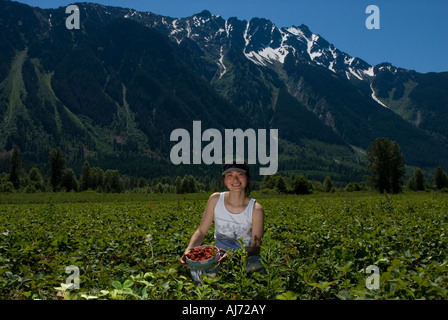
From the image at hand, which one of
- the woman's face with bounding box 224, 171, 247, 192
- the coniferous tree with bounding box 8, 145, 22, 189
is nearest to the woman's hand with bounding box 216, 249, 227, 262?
the woman's face with bounding box 224, 171, 247, 192

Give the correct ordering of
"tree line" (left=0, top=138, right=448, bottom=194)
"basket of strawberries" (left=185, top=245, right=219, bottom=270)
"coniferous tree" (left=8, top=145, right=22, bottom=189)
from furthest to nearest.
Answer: "coniferous tree" (left=8, top=145, right=22, bottom=189) < "tree line" (left=0, top=138, right=448, bottom=194) < "basket of strawberries" (left=185, top=245, right=219, bottom=270)

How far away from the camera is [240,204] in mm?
5938

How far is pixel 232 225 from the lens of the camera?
5898mm

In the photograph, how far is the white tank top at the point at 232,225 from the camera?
19.1 ft

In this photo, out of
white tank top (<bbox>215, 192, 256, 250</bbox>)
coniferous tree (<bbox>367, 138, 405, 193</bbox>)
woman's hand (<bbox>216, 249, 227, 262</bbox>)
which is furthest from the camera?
coniferous tree (<bbox>367, 138, 405, 193</bbox>)

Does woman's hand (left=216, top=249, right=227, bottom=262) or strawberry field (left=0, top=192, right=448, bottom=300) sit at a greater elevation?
woman's hand (left=216, top=249, right=227, bottom=262)

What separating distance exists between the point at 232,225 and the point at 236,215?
22 centimetres

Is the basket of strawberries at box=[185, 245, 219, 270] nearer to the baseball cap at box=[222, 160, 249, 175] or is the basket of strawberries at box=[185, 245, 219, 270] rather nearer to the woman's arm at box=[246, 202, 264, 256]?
the woman's arm at box=[246, 202, 264, 256]

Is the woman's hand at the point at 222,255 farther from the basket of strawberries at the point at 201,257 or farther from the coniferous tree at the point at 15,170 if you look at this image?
the coniferous tree at the point at 15,170

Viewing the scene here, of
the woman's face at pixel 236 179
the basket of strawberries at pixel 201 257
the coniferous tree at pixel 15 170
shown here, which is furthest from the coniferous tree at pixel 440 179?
the coniferous tree at pixel 15 170

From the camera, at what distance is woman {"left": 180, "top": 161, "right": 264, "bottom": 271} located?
Result: 5.73 metres

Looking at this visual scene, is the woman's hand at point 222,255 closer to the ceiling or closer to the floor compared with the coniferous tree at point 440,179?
closer to the ceiling
